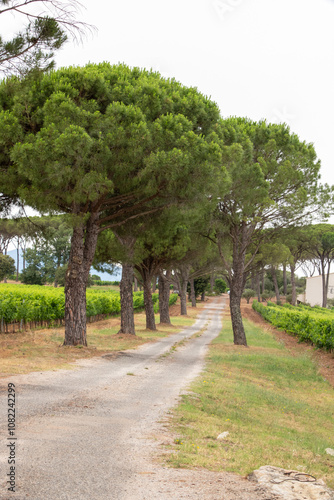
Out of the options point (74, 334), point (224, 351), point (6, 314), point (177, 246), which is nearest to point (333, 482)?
point (74, 334)

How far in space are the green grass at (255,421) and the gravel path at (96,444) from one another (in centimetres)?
38

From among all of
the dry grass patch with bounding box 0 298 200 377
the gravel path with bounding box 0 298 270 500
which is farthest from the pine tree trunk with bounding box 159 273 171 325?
the gravel path with bounding box 0 298 270 500

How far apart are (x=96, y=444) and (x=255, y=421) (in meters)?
3.56

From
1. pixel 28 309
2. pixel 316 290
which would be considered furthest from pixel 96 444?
pixel 316 290

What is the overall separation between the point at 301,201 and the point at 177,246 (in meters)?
8.51

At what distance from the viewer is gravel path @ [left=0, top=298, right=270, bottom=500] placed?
139 inches

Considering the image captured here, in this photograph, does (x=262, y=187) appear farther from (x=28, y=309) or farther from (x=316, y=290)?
(x=316, y=290)

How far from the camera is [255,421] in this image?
727 cm

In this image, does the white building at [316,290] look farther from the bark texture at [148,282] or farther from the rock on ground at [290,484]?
the rock on ground at [290,484]

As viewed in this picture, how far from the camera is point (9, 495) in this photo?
3229 millimetres

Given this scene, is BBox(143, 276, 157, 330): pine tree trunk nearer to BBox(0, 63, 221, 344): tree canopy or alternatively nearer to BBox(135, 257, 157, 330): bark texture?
BBox(135, 257, 157, 330): bark texture

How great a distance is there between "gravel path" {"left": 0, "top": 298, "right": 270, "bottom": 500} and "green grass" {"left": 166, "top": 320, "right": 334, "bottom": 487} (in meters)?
0.38

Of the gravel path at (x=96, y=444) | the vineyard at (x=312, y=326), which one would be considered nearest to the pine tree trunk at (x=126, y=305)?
the vineyard at (x=312, y=326)

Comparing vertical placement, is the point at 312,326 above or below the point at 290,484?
below
